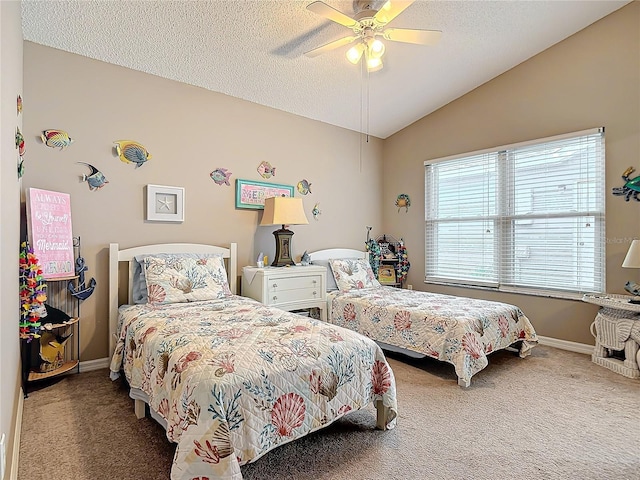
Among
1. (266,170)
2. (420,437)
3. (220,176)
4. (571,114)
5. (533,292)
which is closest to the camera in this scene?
(420,437)

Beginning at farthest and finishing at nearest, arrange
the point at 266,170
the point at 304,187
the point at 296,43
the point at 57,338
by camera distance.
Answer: the point at 304,187
the point at 266,170
the point at 296,43
the point at 57,338

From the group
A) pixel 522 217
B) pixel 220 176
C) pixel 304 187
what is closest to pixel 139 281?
pixel 220 176

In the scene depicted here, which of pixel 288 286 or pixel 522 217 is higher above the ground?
pixel 522 217

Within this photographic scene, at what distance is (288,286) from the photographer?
138 inches

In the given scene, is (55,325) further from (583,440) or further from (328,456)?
(583,440)

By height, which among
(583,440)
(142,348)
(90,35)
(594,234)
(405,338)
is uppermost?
(90,35)

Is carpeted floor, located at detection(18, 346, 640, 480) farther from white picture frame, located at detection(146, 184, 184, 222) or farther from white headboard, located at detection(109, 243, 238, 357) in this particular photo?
white picture frame, located at detection(146, 184, 184, 222)

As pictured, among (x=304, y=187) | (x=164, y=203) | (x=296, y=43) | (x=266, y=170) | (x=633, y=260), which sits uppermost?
(x=296, y=43)

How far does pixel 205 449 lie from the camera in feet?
4.44

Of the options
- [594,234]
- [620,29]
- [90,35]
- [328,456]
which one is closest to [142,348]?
[328,456]

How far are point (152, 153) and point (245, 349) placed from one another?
2275mm

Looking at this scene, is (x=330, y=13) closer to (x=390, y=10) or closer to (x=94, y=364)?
(x=390, y=10)

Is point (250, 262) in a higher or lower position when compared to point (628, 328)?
higher

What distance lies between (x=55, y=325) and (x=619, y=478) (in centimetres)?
333
